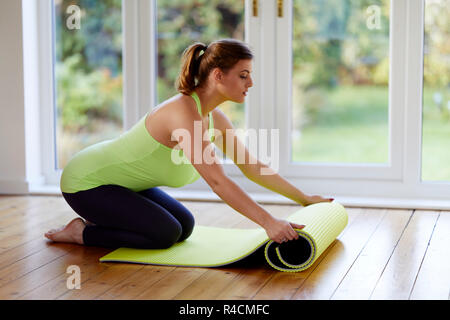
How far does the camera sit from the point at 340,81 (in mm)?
3727

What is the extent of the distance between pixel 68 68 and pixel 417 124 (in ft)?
7.24

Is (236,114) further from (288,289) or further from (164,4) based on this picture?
(288,289)

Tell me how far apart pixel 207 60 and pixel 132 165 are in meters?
0.52

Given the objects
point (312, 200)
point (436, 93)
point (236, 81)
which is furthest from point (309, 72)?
point (236, 81)

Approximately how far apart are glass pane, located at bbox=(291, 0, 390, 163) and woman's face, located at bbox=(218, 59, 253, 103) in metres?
1.45

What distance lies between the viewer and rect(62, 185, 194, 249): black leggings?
2514 mm

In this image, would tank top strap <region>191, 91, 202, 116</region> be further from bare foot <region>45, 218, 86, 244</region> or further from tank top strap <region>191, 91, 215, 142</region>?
bare foot <region>45, 218, 86, 244</region>

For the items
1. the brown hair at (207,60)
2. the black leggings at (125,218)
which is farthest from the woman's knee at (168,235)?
the brown hair at (207,60)

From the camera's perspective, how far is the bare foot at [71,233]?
2676 mm

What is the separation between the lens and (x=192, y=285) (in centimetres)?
214

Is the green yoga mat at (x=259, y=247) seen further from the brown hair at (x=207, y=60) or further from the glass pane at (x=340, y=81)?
the glass pane at (x=340, y=81)

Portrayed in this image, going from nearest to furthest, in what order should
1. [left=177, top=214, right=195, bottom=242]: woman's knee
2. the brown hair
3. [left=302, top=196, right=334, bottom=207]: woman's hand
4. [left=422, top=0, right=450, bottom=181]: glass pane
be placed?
1. the brown hair
2. [left=177, top=214, right=195, bottom=242]: woman's knee
3. [left=302, top=196, right=334, bottom=207]: woman's hand
4. [left=422, top=0, right=450, bottom=181]: glass pane

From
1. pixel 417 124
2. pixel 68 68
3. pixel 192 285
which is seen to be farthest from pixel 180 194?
pixel 192 285

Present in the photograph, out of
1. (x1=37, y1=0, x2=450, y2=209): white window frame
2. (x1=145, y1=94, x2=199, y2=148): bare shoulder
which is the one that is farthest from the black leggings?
(x1=37, y1=0, x2=450, y2=209): white window frame
